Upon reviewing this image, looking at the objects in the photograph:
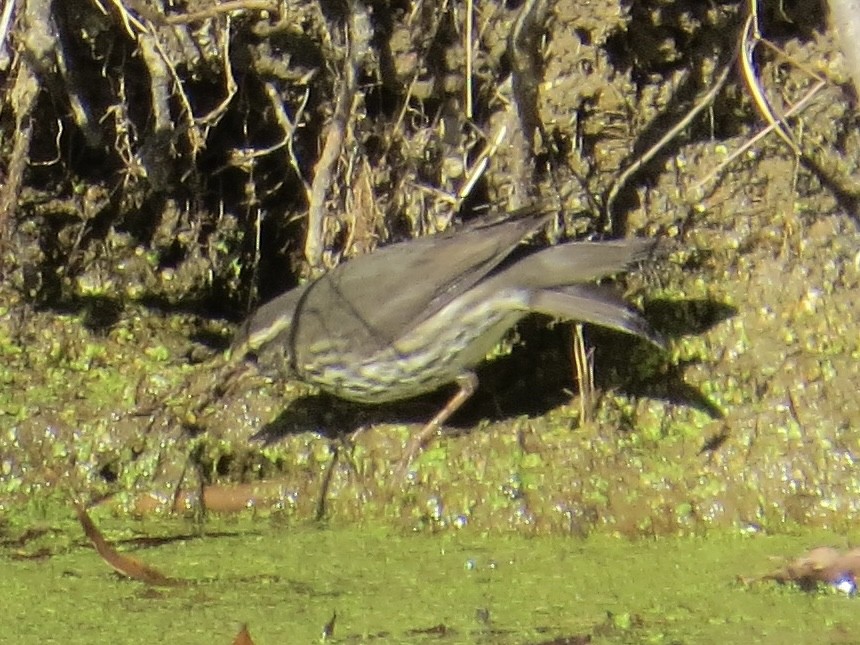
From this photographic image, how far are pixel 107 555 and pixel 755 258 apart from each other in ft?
8.34

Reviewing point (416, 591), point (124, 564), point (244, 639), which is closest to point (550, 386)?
point (416, 591)

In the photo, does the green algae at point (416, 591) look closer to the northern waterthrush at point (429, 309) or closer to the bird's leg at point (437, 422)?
the bird's leg at point (437, 422)

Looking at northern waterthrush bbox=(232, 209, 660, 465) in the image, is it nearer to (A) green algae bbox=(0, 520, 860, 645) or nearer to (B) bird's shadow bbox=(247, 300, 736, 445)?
(B) bird's shadow bbox=(247, 300, 736, 445)

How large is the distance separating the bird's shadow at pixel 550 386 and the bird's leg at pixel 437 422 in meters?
0.09

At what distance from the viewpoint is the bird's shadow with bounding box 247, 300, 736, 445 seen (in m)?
5.48

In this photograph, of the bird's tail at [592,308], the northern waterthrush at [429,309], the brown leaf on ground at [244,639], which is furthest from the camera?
the northern waterthrush at [429,309]

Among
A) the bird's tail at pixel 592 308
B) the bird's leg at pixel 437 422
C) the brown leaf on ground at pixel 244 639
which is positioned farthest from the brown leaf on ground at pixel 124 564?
the bird's tail at pixel 592 308

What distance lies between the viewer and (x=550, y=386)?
5668 mm

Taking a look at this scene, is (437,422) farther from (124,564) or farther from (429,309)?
(124,564)

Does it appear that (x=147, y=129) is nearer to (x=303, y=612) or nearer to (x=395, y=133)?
(x=395, y=133)

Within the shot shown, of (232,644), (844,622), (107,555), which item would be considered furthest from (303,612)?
(844,622)

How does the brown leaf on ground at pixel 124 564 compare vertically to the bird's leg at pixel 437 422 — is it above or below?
below

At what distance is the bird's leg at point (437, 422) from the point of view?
17.4ft

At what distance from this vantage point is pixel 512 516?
200 inches
